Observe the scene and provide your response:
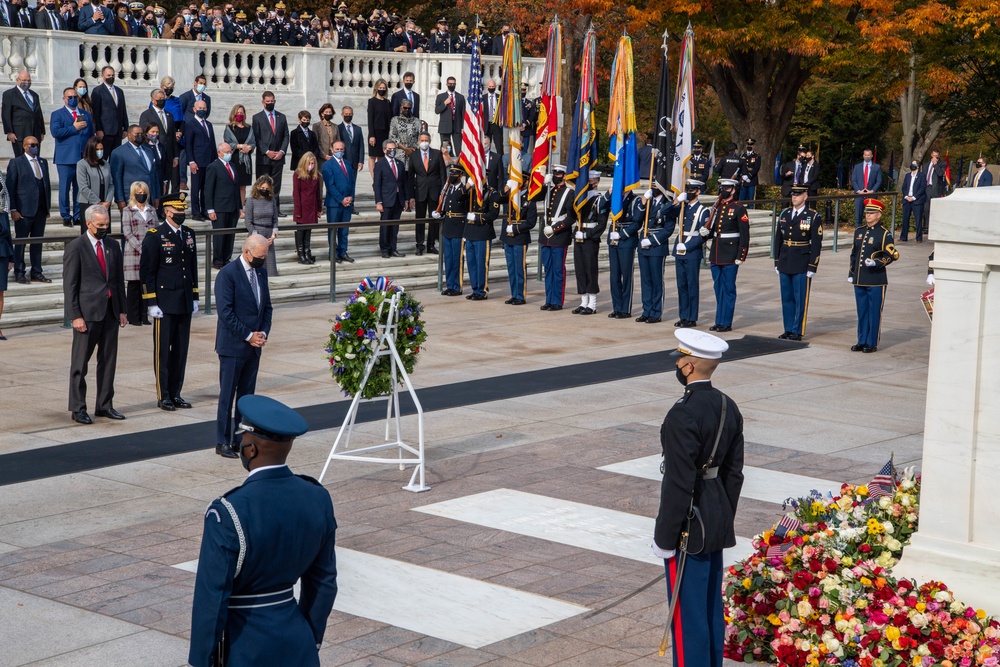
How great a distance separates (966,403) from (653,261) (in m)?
11.9

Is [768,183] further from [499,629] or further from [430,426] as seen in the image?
[499,629]

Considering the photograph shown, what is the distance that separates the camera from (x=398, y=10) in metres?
45.4

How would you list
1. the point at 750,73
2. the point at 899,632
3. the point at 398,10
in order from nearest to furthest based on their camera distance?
the point at 899,632, the point at 750,73, the point at 398,10

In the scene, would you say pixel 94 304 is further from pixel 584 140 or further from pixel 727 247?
pixel 584 140

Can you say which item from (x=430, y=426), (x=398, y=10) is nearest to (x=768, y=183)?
(x=398, y=10)

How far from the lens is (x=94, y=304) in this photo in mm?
11789

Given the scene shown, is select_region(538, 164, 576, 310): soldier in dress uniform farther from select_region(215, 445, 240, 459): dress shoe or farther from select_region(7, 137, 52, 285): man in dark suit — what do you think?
select_region(215, 445, 240, 459): dress shoe

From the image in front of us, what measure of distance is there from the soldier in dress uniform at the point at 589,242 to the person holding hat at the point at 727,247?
1.70 meters

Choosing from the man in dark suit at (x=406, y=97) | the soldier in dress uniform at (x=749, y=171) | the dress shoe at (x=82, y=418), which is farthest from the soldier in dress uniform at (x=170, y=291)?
the soldier in dress uniform at (x=749, y=171)

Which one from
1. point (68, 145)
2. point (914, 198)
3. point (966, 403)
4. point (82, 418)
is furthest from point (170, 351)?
point (914, 198)

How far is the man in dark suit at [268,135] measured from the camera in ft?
72.5

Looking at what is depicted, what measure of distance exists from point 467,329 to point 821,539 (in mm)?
10663

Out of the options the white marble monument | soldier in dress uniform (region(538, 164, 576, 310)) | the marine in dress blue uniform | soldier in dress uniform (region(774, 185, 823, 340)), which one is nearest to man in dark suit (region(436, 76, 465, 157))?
soldier in dress uniform (region(538, 164, 576, 310))

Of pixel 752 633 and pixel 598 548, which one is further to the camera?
pixel 598 548
